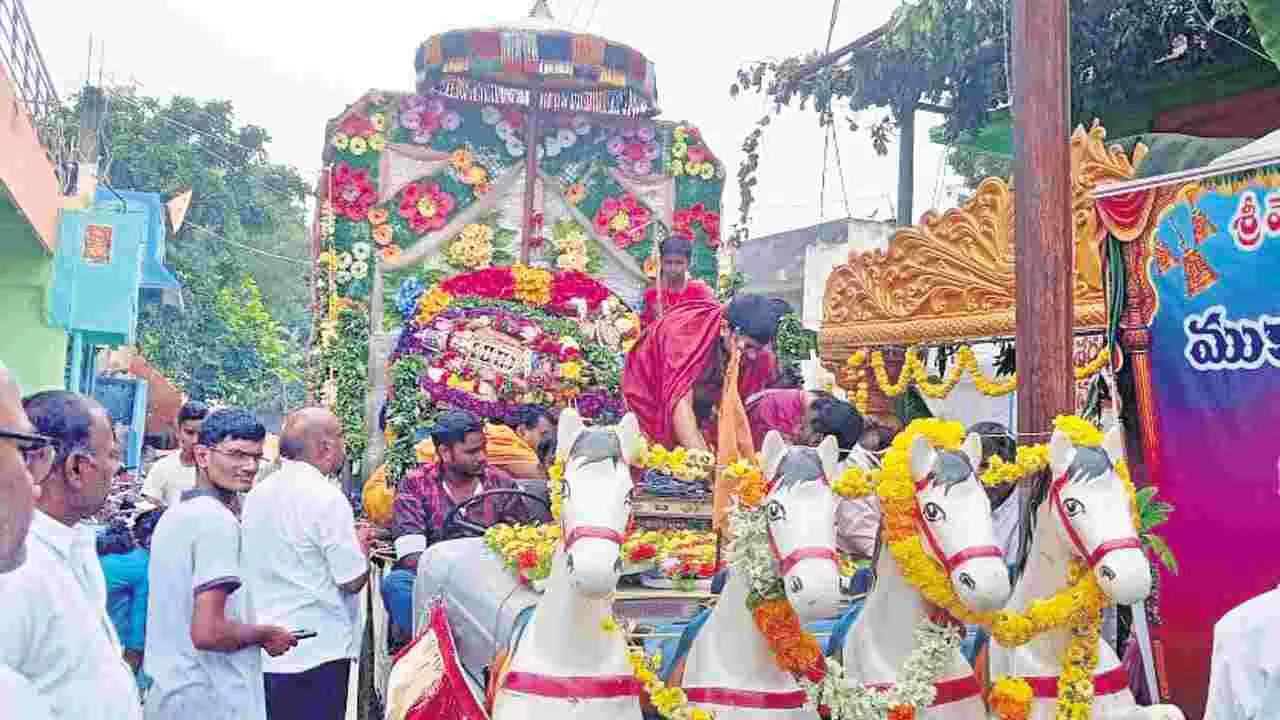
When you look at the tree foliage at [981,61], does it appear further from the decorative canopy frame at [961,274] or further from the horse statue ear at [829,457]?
the horse statue ear at [829,457]

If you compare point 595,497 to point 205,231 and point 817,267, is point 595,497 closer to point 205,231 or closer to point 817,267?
point 817,267

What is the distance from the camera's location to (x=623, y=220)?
1046cm

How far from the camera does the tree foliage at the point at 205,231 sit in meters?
26.2

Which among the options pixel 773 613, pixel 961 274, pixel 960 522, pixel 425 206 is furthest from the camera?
pixel 425 206

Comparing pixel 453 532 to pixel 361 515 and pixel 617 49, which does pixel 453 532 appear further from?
pixel 617 49

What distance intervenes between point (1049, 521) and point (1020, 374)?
0.55 m

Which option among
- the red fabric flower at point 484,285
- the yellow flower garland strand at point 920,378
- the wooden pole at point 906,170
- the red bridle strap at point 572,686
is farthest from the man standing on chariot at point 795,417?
the wooden pole at point 906,170

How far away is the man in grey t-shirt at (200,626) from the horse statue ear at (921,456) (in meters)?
2.36

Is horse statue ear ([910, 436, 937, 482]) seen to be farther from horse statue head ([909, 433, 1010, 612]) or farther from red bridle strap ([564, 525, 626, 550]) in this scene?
red bridle strap ([564, 525, 626, 550])

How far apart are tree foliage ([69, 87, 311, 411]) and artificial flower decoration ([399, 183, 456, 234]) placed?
650 inches

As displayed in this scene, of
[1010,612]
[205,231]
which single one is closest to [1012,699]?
[1010,612]

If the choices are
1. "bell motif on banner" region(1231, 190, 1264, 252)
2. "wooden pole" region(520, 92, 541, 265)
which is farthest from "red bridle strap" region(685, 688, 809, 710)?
"wooden pole" region(520, 92, 541, 265)

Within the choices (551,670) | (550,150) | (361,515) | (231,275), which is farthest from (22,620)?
(231,275)

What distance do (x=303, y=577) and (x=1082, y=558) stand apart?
10.6ft
